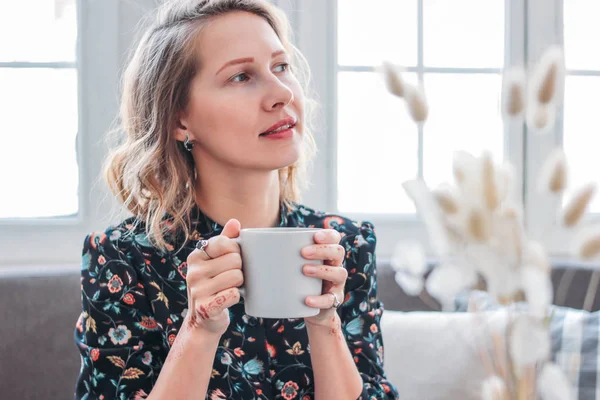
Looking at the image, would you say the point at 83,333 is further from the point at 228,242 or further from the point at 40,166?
the point at 40,166

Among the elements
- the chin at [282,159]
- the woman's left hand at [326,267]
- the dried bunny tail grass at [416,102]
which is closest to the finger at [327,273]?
the woman's left hand at [326,267]

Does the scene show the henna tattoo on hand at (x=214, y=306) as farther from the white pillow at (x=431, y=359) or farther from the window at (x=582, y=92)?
the window at (x=582, y=92)

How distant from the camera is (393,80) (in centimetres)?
37

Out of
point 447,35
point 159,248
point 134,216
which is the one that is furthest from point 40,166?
point 447,35

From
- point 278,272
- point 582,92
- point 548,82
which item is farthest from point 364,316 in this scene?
point 582,92

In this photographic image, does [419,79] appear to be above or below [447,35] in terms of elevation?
below

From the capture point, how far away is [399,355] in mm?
1545

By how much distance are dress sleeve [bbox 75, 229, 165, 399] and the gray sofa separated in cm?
41

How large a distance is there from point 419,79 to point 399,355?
993 mm

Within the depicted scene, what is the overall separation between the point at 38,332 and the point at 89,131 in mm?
662

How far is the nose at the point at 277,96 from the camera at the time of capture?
1.09m

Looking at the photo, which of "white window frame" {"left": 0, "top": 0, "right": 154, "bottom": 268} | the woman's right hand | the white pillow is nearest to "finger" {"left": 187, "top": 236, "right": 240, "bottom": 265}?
the woman's right hand

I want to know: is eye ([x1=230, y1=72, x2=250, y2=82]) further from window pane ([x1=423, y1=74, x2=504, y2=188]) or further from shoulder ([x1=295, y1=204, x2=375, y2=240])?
window pane ([x1=423, y1=74, x2=504, y2=188])

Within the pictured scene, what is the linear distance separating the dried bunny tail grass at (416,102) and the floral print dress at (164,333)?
2.66 feet
